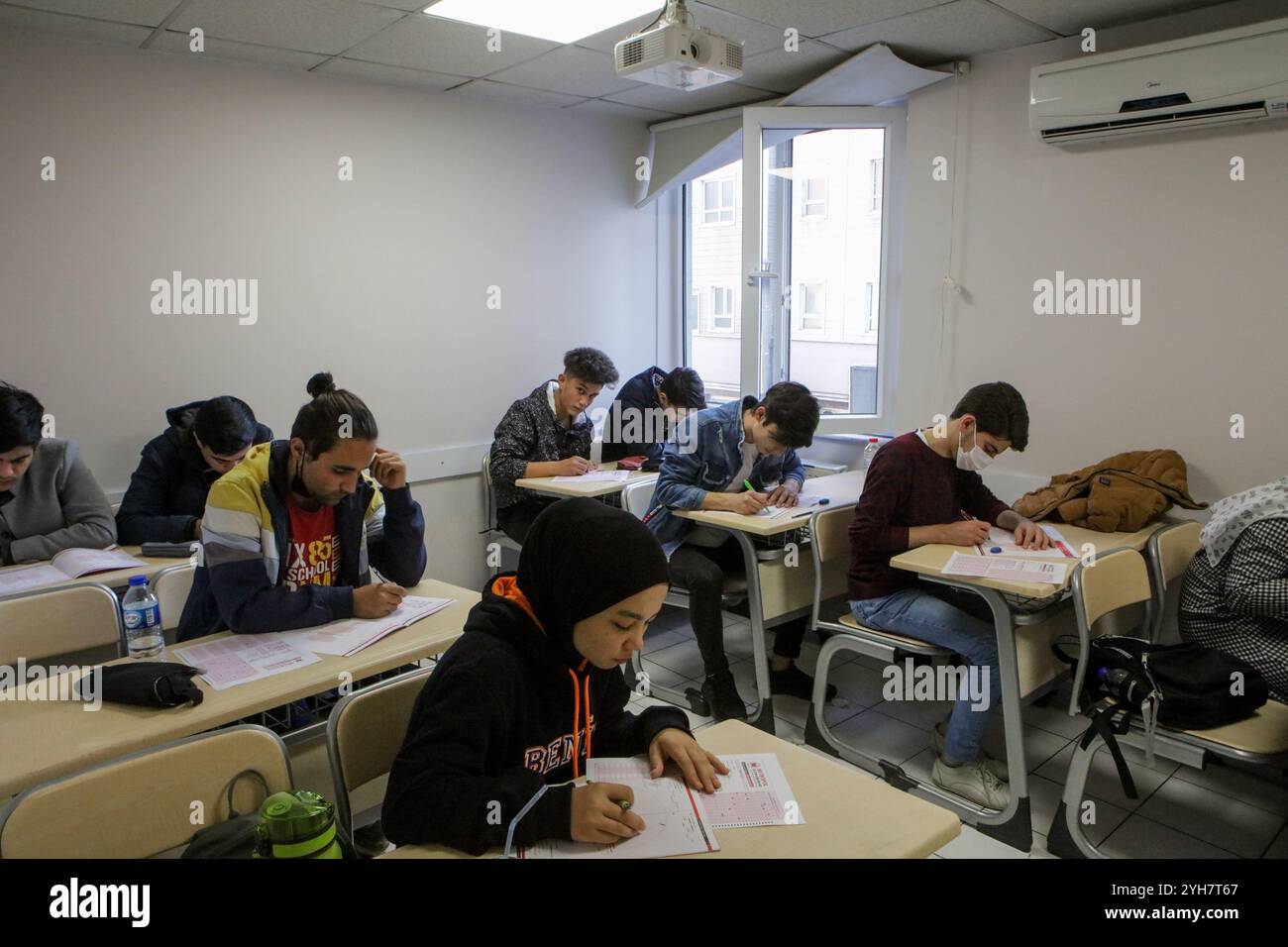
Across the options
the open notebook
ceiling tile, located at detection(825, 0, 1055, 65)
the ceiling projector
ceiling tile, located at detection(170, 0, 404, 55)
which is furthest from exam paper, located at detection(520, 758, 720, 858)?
ceiling tile, located at detection(825, 0, 1055, 65)

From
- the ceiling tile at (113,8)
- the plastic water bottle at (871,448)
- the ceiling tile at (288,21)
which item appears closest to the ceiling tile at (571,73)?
Result: the ceiling tile at (288,21)

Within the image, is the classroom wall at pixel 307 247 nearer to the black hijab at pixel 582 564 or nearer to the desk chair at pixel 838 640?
the desk chair at pixel 838 640

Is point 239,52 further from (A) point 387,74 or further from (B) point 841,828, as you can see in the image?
(B) point 841,828

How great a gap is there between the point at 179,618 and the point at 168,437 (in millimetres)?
1212

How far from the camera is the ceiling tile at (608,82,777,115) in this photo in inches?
170

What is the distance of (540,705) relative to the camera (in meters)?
1.39

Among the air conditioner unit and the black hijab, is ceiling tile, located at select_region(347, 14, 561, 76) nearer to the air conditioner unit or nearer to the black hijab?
the air conditioner unit

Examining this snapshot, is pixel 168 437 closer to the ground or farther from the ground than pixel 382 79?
closer to the ground

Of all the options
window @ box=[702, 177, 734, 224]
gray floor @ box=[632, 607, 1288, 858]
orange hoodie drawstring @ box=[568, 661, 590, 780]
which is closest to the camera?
orange hoodie drawstring @ box=[568, 661, 590, 780]

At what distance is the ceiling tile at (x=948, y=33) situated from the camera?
3.13m

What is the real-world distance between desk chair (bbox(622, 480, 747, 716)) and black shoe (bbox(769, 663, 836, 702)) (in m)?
0.33
